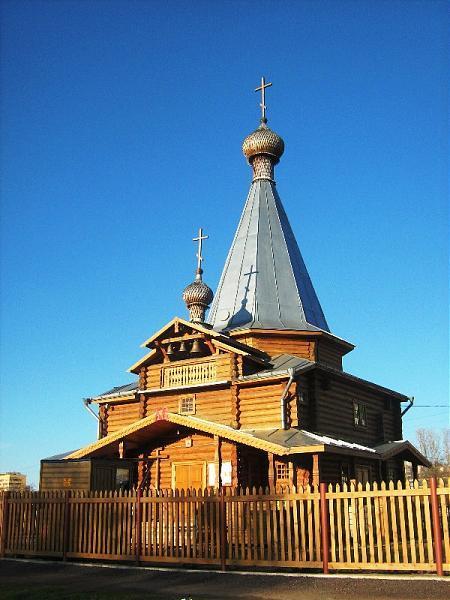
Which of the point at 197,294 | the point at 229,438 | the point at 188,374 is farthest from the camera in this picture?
the point at 197,294

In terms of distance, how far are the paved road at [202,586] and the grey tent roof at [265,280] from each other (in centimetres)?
1250

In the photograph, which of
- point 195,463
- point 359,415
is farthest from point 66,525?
point 359,415

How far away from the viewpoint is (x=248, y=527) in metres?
12.6

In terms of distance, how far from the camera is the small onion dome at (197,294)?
29.8m

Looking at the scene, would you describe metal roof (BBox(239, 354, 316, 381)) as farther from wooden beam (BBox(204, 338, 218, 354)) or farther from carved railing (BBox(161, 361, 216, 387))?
wooden beam (BBox(204, 338, 218, 354))

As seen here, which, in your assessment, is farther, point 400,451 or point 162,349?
point 400,451

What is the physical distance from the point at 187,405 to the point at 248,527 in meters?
9.38

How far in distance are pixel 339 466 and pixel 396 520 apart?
9.60 m

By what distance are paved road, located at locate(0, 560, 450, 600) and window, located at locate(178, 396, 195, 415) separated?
347 inches

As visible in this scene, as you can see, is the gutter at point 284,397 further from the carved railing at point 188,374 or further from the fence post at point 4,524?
the fence post at point 4,524

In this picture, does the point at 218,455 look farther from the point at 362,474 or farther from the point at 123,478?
the point at 362,474

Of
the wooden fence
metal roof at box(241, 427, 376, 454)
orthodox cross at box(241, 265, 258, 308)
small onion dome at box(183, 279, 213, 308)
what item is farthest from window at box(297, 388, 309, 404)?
small onion dome at box(183, 279, 213, 308)

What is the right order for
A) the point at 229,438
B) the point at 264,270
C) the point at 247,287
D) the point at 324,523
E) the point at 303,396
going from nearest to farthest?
the point at 324,523 < the point at 229,438 < the point at 303,396 < the point at 247,287 < the point at 264,270

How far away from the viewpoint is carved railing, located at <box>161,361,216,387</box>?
21.2 meters
